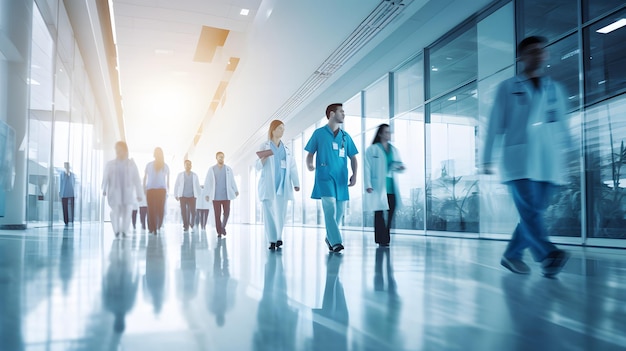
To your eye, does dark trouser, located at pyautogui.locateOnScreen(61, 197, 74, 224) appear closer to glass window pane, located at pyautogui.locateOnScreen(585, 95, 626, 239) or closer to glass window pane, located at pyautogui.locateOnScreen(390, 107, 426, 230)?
glass window pane, located at pyautogui.locateOnScreen(390, 107, 426, 230)

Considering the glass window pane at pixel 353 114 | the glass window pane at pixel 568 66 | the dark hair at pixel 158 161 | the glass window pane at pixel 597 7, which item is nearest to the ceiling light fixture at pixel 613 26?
the glass window pane at pixel 597 7

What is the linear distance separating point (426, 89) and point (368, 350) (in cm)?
947

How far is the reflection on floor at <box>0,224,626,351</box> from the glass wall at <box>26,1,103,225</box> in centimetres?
682

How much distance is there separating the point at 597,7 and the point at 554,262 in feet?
14.9

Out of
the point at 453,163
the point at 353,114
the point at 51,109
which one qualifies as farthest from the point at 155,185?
the point at 353,114

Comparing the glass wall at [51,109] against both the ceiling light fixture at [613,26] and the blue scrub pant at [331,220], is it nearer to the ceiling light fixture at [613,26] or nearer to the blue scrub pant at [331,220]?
the blue scrub pant at [331,220]

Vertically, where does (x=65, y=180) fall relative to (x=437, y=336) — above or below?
above

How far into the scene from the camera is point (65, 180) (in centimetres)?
1230

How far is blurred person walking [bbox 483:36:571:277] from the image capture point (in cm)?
335

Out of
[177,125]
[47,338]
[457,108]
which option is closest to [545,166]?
[47,338]

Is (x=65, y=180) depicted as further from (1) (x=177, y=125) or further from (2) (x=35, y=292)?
(1) (x=177, y=125)

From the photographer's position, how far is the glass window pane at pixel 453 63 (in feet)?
29.2

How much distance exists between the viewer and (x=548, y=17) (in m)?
6.94

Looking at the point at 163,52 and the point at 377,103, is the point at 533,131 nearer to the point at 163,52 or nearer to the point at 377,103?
the point at 377,103
